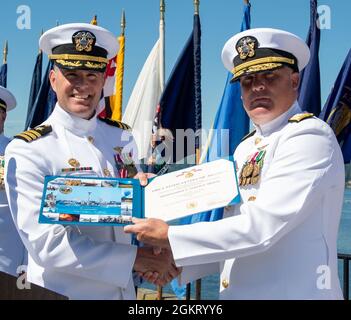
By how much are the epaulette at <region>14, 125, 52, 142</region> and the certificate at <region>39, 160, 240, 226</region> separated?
483 millimetres

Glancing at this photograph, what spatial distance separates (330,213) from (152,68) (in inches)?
270

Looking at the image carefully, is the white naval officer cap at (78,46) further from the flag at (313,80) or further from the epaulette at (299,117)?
the flag at (313,80)

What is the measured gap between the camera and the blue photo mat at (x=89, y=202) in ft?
9.55

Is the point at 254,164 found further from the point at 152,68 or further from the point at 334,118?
the point at 152,68

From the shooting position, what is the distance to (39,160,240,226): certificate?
Answer: 2.94m

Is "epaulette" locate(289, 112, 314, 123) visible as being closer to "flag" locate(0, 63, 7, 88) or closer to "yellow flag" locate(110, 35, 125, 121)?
"yellow flag" locate(110, 35, 125, 121)

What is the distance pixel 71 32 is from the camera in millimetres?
3621

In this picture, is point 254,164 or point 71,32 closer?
point 254,164

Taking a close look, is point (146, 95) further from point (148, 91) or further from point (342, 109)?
point (342, 109)

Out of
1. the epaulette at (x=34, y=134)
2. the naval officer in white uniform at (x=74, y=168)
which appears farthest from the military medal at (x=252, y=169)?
the epaulette at (x=34, y=134)

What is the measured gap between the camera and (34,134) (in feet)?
11.3

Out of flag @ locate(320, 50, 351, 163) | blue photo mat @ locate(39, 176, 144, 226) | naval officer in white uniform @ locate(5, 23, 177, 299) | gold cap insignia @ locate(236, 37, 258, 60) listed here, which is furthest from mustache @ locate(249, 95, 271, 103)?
flag @ locate(320, 50, 351, 163)

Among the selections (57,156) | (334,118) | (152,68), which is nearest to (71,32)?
(57,156)
